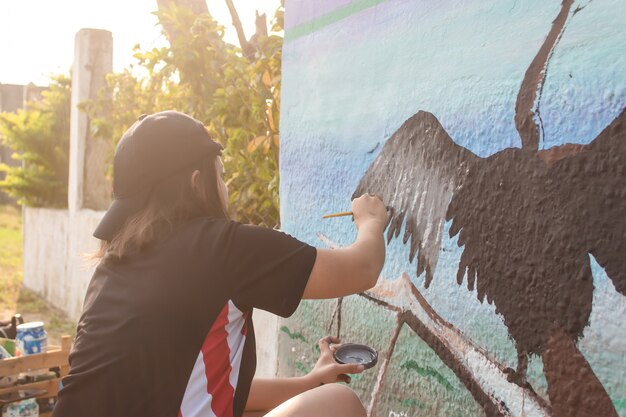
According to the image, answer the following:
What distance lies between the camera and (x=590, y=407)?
164cm

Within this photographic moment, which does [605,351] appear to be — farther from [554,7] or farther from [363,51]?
[363,51]

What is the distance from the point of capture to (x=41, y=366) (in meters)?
3.58

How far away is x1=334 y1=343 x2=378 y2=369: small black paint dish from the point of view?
2.20 meters

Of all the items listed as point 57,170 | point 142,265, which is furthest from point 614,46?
point 57,170

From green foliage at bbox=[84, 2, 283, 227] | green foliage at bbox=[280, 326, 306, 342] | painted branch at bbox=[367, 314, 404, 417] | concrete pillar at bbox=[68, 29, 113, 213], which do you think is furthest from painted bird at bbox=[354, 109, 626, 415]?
concrete pillar at bbox=[68, 29, 113, 213]

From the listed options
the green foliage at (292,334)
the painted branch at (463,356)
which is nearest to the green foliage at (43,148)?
the green foliage at (292,334)

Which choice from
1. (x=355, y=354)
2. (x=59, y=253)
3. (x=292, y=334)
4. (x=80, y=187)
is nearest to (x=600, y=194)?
(x=355, y=354)

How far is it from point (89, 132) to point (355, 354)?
248 inches

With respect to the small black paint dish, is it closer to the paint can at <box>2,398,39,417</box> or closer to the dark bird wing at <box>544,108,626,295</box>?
the dark bird wing at <box>544,108,626,295</box>

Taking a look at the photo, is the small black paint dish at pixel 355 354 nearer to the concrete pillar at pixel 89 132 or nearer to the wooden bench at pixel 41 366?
the wooden bench at pixel 41 366

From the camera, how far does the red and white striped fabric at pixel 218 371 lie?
183cm

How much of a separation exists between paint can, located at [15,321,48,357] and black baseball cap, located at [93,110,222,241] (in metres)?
1.87

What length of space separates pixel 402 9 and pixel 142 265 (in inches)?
49.7

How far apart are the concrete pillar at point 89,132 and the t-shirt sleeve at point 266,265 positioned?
20.4 ft
